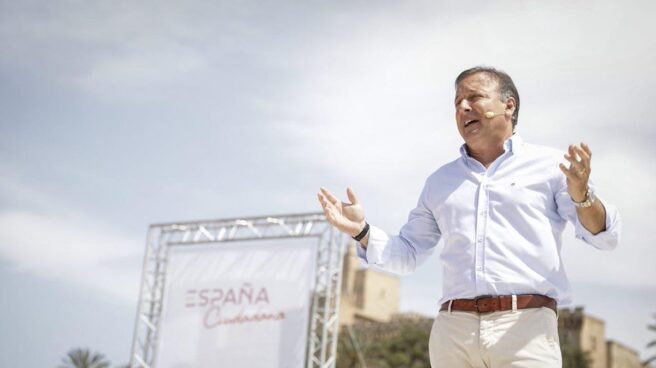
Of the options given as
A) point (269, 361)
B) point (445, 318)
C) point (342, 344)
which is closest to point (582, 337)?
point (342, 344)

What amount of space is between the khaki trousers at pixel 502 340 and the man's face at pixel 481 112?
1.95ft

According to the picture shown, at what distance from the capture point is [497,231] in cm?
259

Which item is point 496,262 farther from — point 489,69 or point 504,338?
point 489,69

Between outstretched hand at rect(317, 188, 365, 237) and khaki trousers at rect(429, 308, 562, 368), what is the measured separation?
453 millimetres

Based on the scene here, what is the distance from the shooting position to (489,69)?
276 cm

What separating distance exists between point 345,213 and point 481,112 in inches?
22.9

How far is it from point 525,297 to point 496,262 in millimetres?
141

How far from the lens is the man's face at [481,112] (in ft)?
8.80

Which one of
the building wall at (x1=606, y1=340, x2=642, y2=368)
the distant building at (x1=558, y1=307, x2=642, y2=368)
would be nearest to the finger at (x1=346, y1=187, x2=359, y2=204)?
the distant building at (x1=558, y1=307, x2=642, y2=368)

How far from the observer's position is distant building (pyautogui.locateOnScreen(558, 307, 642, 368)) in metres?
52.0

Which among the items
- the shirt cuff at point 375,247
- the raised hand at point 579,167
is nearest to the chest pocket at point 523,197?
the raised hand at point 579,167

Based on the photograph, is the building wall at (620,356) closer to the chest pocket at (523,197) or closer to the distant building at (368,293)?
the distant building at (368,293)

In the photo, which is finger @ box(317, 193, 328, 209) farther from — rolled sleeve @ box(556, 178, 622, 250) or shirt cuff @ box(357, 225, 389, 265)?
rolled sleeve @ box(556, 178, 622, 250)

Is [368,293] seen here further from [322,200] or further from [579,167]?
[579,167]
